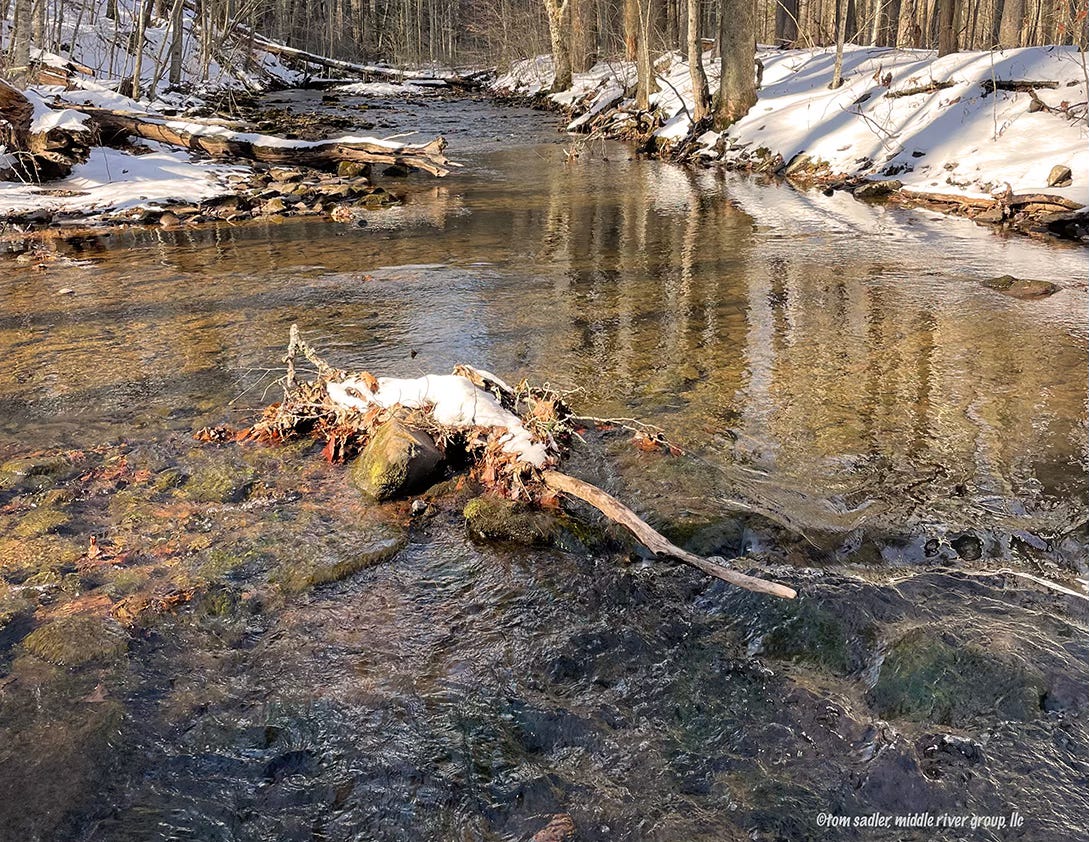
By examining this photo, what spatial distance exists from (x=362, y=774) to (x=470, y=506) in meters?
1.52

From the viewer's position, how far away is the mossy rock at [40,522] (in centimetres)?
372

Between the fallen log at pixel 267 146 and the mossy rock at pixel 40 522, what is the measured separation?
39.6ft

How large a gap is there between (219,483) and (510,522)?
1.58 metres

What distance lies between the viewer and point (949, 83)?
571 inches

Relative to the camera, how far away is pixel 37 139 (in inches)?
475

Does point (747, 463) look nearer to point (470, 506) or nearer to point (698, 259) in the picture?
point (470, 506)

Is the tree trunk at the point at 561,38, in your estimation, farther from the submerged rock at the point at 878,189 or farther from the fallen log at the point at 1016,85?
the submerged rock at the point at 878,189

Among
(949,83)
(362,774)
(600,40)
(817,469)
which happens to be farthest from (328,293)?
(600,40)

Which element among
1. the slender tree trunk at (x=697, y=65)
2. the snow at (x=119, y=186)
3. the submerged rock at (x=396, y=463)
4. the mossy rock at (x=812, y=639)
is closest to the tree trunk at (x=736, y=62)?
the slender tree trunk at (x=697, y=65)

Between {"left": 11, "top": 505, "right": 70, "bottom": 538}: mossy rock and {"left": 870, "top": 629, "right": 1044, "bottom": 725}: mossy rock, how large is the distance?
348cm

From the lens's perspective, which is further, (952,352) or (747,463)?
(952,352)

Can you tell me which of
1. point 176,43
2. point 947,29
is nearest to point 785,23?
point 947,29

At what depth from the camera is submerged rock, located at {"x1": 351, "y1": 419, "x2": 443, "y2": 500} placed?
4.01m

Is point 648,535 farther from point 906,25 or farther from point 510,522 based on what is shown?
point 906,25
